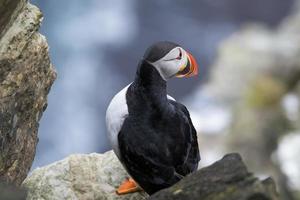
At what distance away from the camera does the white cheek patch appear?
498 cm

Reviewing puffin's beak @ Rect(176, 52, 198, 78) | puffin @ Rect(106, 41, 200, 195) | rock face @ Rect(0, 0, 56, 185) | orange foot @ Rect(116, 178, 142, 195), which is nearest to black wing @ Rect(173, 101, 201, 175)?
puffin @ Rect(106, 41, 200, 195)

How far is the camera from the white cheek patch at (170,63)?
4.98 metres

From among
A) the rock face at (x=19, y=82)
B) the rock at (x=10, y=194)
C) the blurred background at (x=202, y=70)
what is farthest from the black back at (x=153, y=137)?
the blurred background at (x=202, y=70)

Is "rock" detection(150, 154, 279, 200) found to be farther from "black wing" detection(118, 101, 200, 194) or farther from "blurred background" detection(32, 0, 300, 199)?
"blurred background" detection(32, 0, 300, 199)

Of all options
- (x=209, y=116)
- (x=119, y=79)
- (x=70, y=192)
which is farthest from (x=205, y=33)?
(x=70, y=192)

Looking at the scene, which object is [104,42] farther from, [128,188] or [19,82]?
[19,82]

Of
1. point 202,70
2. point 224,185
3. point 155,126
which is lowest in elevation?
point 224,185

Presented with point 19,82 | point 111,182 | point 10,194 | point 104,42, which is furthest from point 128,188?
point 104,42

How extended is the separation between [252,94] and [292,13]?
15.3 feet

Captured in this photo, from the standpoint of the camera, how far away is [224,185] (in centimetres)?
382

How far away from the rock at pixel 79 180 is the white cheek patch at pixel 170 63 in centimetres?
121

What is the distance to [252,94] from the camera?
14.0m

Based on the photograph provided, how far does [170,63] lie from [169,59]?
Answer: 0.03 m

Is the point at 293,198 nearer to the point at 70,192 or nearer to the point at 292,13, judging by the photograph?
the point at 70,192
